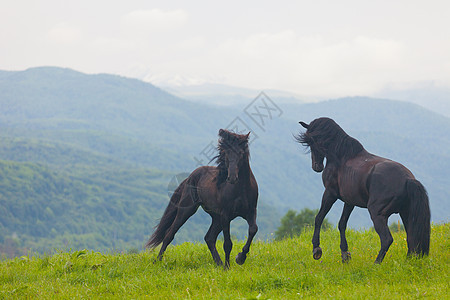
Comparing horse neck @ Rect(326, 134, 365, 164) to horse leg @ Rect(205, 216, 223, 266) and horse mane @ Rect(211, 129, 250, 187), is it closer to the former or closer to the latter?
horse mane @ Rect(211, 129, 250, 187)

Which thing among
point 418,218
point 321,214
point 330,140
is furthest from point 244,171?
point 418,218

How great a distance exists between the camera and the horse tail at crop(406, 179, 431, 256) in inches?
339

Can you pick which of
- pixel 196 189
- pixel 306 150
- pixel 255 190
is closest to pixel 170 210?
pixel 196 189

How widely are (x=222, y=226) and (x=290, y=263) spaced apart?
5.64ft

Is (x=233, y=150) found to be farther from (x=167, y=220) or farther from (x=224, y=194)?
(x=167, y=220)

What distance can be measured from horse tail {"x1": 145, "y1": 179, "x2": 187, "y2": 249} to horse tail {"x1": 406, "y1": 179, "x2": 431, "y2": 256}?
569 centimetres

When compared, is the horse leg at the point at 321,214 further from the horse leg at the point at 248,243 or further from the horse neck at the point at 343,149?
the horse leg at the point at 248,243

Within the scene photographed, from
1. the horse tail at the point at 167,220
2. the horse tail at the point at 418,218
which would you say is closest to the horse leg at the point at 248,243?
the horse tail at the point at 167,220

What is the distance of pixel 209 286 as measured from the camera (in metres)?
8.25

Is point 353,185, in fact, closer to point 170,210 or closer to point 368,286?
point 368,286

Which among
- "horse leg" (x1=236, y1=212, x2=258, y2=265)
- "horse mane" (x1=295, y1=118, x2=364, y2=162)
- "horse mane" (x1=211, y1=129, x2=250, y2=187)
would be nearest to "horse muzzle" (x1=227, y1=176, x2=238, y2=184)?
"horse mane" (x1=211, y1=129, x2=250, y2=187)

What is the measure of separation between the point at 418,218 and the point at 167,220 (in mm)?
6291

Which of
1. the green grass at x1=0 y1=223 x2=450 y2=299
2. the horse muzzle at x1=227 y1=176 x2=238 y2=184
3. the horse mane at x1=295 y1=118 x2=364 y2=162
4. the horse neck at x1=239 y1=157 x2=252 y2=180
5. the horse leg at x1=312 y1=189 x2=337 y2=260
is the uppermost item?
the horse mane at x1=295 y1=118 x2=364 y2=162

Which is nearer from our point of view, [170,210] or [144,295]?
Answer: [144,295]
